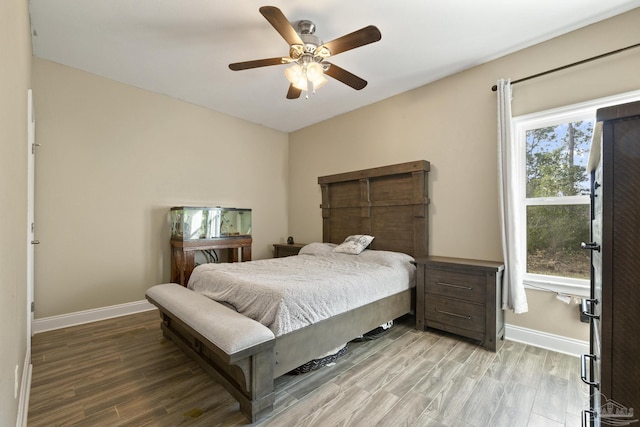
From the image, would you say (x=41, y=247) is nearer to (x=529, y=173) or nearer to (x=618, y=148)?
(x=618, y=148)

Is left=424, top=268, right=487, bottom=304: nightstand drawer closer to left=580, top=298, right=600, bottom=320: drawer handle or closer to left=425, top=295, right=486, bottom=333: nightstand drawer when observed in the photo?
left=425, top=295, right=486, bottom=333: nightstand drawer

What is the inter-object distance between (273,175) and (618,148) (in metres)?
4.53

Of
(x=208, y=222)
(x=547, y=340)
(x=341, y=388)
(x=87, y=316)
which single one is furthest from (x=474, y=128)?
(x=87, y=316)

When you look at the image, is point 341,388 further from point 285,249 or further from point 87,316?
point 87,316

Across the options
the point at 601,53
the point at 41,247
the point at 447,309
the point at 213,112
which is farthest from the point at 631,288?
the point at 213,112

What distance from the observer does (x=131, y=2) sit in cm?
208

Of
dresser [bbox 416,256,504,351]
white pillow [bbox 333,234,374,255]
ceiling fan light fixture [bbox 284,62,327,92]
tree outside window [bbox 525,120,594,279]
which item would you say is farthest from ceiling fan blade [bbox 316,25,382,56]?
white pillow [bbox 333,234,374,255]

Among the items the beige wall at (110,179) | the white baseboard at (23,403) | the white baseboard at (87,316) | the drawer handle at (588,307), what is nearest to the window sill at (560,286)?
the drawer handle at (588,307)

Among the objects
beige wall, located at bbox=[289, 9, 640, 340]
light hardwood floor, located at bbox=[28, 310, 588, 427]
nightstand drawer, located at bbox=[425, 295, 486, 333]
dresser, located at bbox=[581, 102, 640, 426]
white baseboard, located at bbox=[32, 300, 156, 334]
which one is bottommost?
light hardwood floor, located at bbox=[28, 310, 588, 427]

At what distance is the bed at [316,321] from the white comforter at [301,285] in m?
0.08

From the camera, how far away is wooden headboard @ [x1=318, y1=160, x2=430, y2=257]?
324 cm

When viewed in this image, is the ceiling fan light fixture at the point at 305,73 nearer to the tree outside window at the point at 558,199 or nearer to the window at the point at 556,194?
the window at the point at 556,194

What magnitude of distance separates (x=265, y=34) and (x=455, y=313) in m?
3.10

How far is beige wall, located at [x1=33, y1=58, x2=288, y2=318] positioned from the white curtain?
11.6 feet
